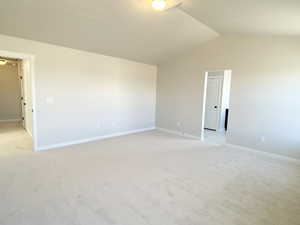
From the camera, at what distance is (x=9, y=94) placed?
723 centimetres

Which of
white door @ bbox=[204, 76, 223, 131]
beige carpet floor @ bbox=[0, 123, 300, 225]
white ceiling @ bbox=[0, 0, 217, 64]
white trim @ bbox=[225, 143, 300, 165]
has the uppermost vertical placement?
white ceiling @ bbox=[0, 0, 217, 64]

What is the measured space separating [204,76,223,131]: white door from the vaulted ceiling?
2357 mm

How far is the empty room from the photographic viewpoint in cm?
221

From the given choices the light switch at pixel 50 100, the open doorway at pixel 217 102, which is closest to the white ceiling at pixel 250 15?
the open doorway at pixel 217 102

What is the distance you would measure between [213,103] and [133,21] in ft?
14.9

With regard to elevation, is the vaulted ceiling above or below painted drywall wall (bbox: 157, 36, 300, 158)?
above

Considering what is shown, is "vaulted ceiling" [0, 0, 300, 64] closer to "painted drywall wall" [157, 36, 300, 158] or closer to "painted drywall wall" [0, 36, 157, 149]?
"painted drywall wall" [0, 36, 157, 149]

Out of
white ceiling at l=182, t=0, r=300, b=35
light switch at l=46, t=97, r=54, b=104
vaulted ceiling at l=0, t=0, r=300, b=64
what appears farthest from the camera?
light switch at l=46, t=97, r=54, b=104

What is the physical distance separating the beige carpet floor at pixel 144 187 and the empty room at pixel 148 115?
0.02 metres

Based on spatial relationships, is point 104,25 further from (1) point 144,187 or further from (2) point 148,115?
(2) point 148,115

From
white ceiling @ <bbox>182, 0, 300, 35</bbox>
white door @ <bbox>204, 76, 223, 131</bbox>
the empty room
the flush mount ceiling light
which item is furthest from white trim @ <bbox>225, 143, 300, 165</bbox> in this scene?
the flush mount ceiling light

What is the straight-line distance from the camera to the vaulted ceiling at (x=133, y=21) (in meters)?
2.69

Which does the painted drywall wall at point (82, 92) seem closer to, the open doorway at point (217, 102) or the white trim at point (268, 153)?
the open doorway at point (217, 102)

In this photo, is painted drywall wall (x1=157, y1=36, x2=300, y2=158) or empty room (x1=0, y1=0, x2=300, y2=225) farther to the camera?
painted drywall wall (x1=157, y1=36, x2=300, y2=158)
